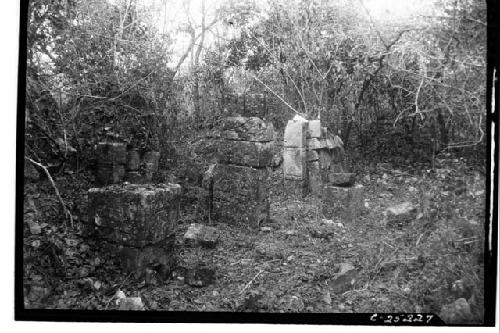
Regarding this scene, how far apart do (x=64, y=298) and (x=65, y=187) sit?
2.85 ft

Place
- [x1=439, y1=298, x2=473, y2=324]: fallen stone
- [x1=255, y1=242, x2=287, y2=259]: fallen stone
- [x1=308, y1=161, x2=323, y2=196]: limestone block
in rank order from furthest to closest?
[x1=308, y1=161, x2=323, y2=196]: limestone block → [x1=255, y1=242, x2=287, y2=259]: fallen stone → [x1=439, y1=298, x2=473, y2=324]: fallen stone

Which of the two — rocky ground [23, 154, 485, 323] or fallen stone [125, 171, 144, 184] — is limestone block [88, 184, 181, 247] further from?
rocky ground [23, 154, 485, 323]

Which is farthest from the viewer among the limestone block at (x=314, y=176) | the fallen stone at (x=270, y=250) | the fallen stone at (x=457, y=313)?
the limestone block at (x=314, y=176)

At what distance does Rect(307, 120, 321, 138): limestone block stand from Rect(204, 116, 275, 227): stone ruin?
31 centimetres

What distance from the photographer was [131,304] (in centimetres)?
250

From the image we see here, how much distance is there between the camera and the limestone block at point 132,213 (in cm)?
249

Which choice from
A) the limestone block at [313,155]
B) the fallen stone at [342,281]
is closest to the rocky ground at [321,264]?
the fallen stone at [342,281]

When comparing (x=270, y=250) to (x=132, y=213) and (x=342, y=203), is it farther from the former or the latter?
(x=132, y=213)

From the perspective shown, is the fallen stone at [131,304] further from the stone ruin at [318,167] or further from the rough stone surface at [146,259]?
the stone ruin at [318,167]

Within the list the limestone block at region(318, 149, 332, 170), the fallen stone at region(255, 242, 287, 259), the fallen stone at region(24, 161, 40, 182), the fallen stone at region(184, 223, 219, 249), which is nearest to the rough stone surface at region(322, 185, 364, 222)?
the limestone block at region(318, 149, 332, 170)

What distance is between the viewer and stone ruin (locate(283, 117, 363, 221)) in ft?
8.64

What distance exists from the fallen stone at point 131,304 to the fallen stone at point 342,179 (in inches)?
70.9

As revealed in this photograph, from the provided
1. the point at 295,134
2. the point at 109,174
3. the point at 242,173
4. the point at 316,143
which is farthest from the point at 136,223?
the point at 316,143

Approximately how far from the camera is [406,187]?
8.54 ft
